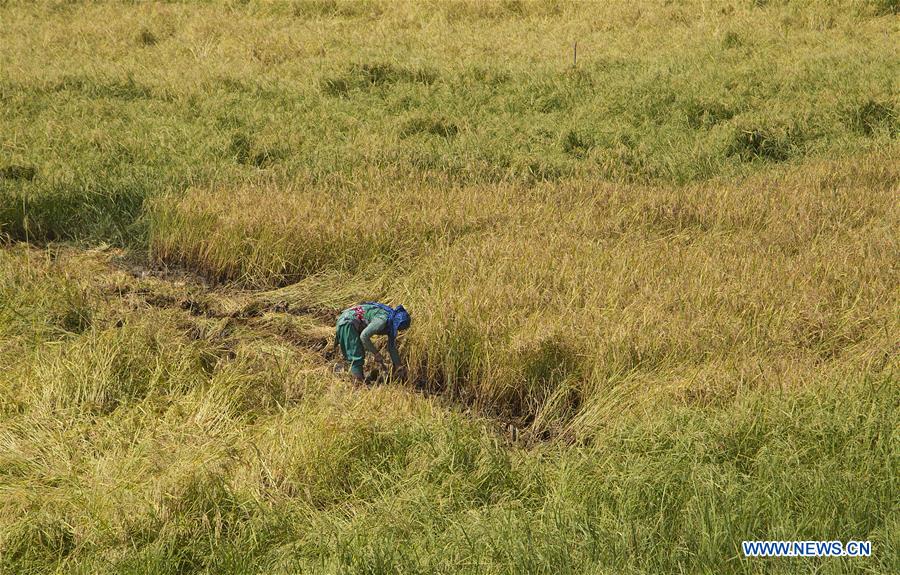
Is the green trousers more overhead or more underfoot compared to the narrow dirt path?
more overhead

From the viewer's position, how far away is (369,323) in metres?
5.27

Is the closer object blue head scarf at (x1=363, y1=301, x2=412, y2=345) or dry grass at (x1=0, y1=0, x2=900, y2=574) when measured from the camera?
dry grass at (x1=0, y1=0, x2=900, y2=574)

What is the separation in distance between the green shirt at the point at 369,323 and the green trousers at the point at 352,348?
3cm

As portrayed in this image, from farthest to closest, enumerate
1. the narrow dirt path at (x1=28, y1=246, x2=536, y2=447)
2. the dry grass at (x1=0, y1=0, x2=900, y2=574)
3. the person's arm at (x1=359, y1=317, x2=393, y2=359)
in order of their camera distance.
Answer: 1. the narrow dirt path at (x1=28, y1=246, x2=536, y2=447)
2. the person's arm at (x1=359, y1=317, x2=393, y2=359)
3. the dry grass at (x1=0, y1=0, x2=900, y2=574)

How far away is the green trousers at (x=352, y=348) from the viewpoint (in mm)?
5305

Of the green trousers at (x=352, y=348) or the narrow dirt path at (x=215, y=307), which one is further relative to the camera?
the narrow dirt path at (x=215, y=307)

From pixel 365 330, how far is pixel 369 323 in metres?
0.11

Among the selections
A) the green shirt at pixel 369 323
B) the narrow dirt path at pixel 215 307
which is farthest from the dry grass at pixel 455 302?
the green shirt at pixel 369 323

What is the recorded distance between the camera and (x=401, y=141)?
9.52 metres

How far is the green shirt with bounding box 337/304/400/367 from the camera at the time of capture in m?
5.17

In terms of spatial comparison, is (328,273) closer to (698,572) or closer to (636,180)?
(636,180)

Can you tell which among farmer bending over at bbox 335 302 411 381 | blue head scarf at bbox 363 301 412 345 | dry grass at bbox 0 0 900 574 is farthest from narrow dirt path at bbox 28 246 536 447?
blue head scarf at bbox 363 301 412 345

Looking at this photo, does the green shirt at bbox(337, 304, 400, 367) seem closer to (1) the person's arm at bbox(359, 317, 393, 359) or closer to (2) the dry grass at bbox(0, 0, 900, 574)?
(1) the person's arm at bbox(359, 317, 393, 359)

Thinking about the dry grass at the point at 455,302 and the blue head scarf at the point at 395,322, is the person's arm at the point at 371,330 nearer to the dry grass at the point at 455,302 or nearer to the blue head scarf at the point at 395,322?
the blue head scarf at the point at 395,322
